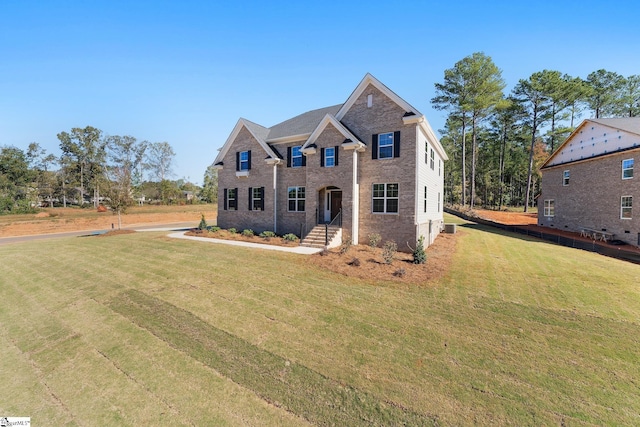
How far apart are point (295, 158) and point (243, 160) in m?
4.68

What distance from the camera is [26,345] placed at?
6.49 meters

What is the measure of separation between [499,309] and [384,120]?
1098cm

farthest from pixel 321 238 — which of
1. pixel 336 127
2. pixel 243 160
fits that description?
pixel 243 160

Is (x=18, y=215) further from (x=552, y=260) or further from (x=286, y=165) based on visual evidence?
(x=552, y=260)

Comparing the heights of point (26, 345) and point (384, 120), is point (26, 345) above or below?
below

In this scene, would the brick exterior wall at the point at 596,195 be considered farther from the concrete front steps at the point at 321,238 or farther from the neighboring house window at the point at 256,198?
the neighboring house window at the point at 256,198

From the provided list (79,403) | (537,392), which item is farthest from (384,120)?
(79,403)

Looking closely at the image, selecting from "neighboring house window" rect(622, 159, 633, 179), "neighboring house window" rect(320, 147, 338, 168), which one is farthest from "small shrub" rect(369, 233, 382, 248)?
"neighboring house window" rect(622, 159, 633, 179)

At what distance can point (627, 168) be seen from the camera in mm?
18141

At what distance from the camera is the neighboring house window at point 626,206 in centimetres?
1783

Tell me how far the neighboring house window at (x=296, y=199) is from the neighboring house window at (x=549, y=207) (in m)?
25.6

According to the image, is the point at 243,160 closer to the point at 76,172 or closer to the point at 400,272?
the point at 400,272

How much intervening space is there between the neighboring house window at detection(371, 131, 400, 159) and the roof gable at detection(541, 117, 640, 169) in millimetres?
17593

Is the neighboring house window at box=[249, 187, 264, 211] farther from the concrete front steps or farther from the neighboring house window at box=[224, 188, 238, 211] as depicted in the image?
the concrete front steps
